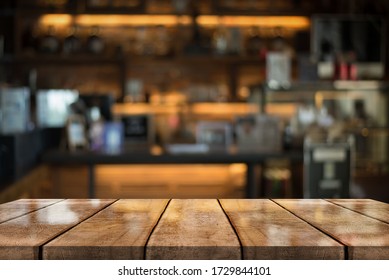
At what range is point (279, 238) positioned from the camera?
97 centimetres

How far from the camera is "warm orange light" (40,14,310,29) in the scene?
6.49 m

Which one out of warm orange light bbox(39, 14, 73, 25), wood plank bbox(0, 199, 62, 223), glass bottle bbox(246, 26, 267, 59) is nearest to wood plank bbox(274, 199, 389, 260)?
wood plank bbox(0, 199, 62, 223)

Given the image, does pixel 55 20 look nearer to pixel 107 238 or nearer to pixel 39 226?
pixel 39 226

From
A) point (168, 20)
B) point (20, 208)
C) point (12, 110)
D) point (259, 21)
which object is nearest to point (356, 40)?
point (259, 21)

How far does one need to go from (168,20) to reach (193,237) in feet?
19.0

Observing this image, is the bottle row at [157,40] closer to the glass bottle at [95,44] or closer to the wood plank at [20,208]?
the glass bottle at [95,44]

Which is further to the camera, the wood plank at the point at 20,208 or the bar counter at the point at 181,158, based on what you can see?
the bar counter at the point at 181,158

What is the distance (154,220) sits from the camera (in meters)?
1.14

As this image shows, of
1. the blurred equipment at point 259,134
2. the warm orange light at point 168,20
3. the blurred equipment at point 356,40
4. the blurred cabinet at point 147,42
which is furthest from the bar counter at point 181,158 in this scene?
the warm orange light at point 168,20

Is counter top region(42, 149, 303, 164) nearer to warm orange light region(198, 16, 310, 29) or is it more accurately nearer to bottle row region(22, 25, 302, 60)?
bottle row region(22, 25, 302, 60)

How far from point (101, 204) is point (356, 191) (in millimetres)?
2925

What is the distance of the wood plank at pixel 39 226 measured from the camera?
927mm

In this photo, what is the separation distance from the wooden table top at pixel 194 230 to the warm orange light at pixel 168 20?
5305 mm

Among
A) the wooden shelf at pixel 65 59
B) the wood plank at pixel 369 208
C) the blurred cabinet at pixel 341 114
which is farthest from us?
the wooden shelf at pixel 65 59
